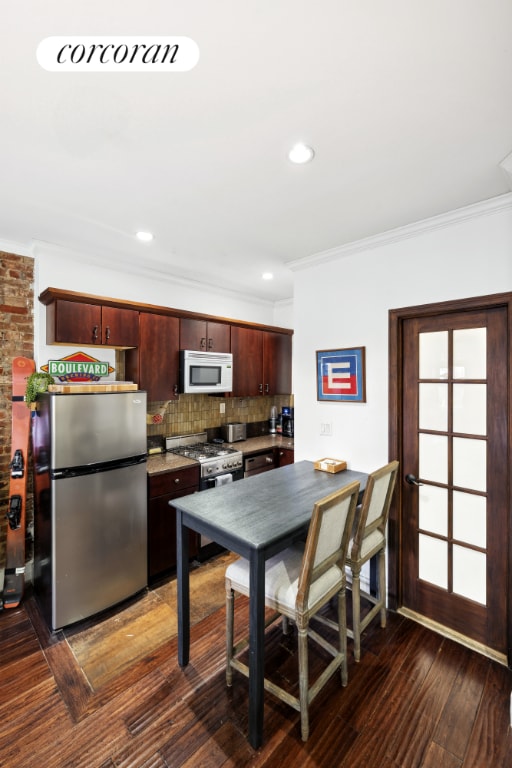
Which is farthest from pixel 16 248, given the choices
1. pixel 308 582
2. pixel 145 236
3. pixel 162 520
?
pixel 308 582

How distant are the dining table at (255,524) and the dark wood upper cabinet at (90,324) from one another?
1549 mm

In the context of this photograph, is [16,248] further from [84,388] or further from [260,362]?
[260,362]

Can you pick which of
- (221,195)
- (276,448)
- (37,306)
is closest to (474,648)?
(276,448)

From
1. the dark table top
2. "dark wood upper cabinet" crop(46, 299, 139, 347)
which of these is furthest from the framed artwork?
"dark wood upper cabinet" crop(46, 299, 139, 347)

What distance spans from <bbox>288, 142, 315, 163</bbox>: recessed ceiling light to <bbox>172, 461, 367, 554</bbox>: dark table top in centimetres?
177

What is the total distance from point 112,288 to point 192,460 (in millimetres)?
1756

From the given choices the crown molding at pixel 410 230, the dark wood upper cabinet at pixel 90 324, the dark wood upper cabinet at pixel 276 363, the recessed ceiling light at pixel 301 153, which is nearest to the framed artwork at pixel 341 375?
the crown molding at pixel 410 230

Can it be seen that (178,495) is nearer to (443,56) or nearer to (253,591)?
(253,591)

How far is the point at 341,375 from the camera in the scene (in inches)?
110

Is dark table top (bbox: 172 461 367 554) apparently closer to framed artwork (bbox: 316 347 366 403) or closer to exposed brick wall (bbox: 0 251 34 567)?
framed artwork (bbox: 316 347 366 403)

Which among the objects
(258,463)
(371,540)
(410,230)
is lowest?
(371,540)

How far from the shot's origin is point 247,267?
3256 mm

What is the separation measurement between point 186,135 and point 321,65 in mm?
618

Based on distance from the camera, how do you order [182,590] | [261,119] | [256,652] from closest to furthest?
[261,119] < [256,652] < [182,590]
